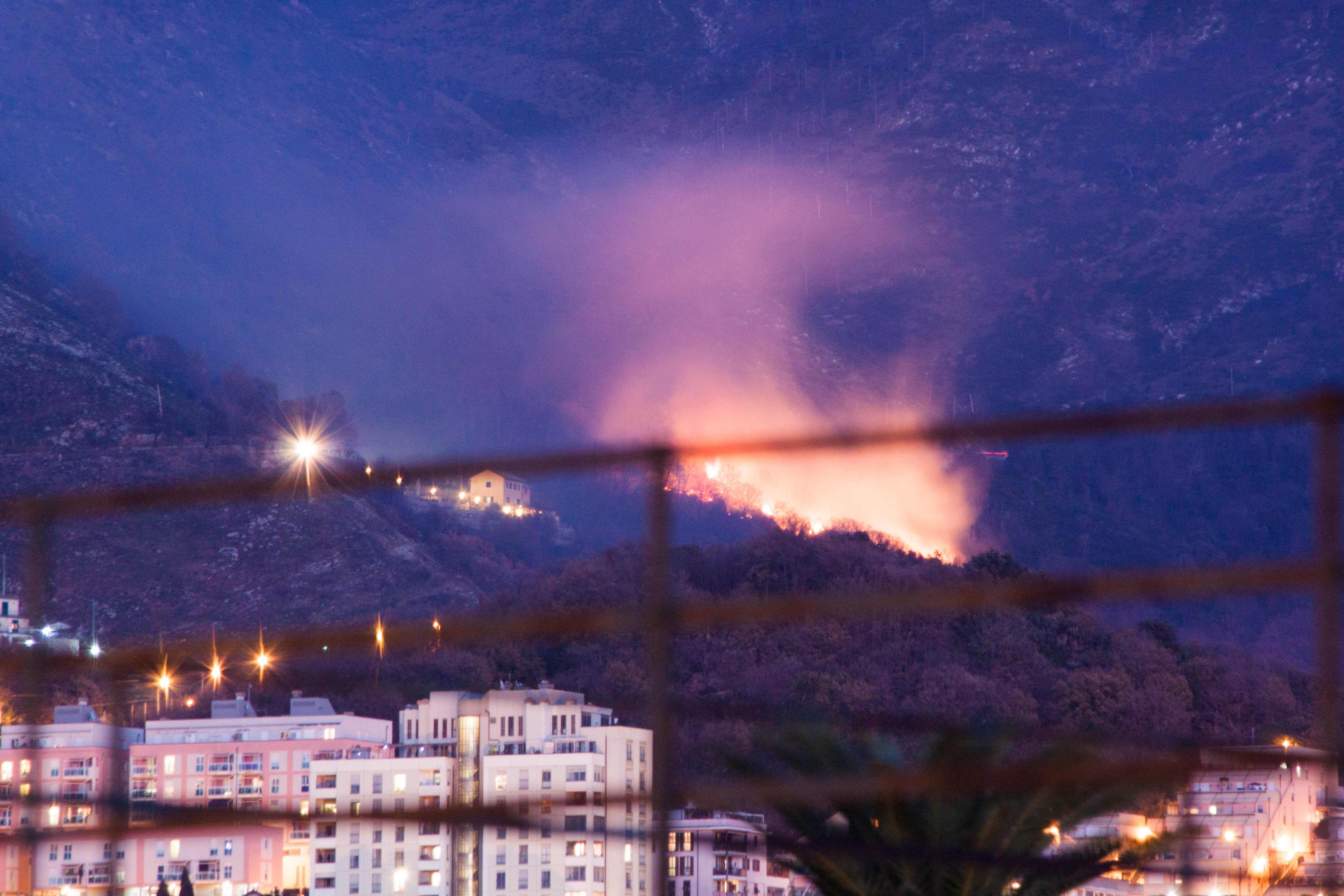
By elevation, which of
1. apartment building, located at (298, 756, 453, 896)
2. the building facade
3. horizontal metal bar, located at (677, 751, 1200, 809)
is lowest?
apartment building, located at (298, 756, 453, 896)

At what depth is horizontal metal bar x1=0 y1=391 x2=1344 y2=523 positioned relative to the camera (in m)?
1.53

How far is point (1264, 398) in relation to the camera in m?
1.53

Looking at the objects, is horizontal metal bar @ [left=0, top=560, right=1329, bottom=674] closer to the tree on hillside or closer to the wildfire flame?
the tree on hillside

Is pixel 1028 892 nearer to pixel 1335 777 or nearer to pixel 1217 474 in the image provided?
pixel 1335 777

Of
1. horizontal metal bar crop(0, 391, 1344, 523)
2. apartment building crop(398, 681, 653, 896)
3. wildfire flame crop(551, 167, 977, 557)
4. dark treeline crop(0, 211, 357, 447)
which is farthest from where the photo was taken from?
dark treeline crop(0, 211, 357, 447)

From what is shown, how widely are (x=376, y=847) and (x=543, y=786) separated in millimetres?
10709

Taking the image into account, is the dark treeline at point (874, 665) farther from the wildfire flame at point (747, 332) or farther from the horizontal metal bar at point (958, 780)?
the wildfire flame at point (747, 332)

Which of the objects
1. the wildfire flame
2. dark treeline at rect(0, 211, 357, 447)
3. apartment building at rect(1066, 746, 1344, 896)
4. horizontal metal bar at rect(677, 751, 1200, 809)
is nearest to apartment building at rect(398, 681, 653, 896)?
horizontal metal bar at rect(677, 751, 1200, 809)

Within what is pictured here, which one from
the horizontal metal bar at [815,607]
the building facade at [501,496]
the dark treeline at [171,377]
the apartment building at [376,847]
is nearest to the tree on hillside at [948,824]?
the horizontal metal bar at [815,607]

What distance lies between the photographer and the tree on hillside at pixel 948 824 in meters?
1.68

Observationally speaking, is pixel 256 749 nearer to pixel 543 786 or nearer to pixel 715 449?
pixel 543 786

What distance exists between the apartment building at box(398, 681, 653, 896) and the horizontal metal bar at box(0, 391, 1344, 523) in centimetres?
42

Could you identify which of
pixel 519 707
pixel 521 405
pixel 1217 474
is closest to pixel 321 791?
pixel 519 707

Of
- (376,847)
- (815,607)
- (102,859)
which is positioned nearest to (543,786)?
(376,847)
